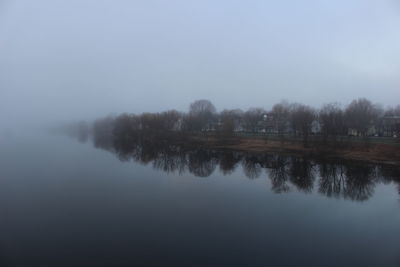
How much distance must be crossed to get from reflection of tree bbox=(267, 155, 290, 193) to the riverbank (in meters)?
4.66

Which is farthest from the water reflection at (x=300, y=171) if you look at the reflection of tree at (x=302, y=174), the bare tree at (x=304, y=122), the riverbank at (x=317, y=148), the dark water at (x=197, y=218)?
the bare tree at (x=304, y=122)

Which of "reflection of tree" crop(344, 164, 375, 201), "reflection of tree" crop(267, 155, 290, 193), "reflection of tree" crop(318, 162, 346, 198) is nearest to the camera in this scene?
"reflection of tree" crop(344, 164, 375, 201)

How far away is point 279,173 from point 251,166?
4.27m

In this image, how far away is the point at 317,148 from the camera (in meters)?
36.5

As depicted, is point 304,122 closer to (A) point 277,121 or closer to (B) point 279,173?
(A) point 277,121

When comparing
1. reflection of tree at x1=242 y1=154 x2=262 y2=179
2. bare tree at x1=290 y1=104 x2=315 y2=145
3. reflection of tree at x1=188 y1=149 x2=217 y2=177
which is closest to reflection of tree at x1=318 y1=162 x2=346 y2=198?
reflection of tree at x1=242 y1=154 x2=262 y2=179

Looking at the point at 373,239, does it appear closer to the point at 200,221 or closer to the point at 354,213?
the point at 354,213

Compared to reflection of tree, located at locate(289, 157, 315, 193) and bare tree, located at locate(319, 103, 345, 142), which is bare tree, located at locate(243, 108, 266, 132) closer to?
bare tree, located at locate(319, 103, 345, 142)

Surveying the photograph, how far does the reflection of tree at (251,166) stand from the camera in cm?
2456

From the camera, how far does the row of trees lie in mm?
39469

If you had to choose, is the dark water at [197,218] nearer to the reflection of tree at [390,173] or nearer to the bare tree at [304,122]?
the reflection of tree at [390,173]

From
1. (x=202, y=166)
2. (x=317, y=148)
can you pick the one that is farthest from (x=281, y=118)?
(x=202, y=166)

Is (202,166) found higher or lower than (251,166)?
lower

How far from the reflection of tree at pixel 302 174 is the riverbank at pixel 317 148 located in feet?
16.0
